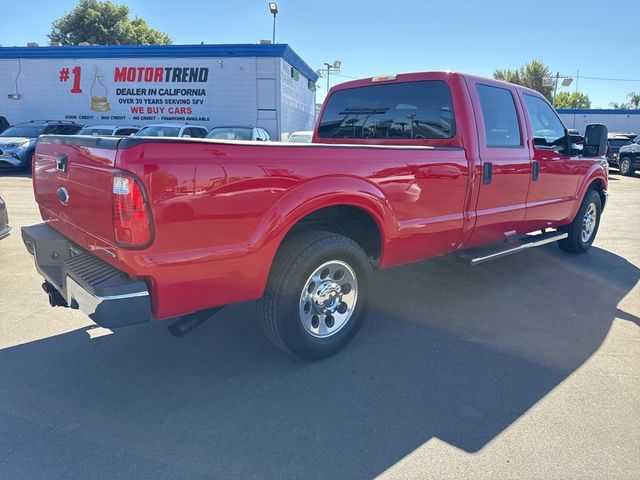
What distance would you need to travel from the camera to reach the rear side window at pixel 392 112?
13.4ft

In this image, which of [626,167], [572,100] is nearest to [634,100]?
[572,100]

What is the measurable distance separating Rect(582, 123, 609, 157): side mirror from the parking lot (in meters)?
2.13

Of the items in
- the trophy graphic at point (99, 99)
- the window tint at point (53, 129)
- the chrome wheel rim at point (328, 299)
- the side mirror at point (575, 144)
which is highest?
the trophy graphic at point (99, 99)

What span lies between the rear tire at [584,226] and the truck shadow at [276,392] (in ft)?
6.29

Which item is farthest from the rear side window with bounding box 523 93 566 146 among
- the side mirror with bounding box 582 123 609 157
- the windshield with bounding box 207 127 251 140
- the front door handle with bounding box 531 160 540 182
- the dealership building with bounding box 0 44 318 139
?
the dealership building with bounding box 0 44 318 139

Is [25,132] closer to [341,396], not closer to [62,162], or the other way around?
[62,162]

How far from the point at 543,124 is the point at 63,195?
472 centimetres

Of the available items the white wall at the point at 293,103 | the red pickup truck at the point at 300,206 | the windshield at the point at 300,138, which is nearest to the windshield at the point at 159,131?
the windshield at the point at 300,138

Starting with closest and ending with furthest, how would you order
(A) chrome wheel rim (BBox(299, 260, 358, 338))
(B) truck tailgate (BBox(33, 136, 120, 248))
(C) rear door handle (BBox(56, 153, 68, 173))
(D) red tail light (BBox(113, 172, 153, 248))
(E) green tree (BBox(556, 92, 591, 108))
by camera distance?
1. (D) red tail light (BBox(113, 172, 153, 248))
2. (B) truck tailgate (BBox(33, 136, 120, 248))
3. (C) rear door handle (BBox(56, 153, 68, 173))
4. (A) chrome wheel rim (BBox(299, 260, 358, 338))
5. (E) green tree (BBox(556, 92, 591, 108))

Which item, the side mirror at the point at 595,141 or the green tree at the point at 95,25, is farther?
the green tree at the point at 95,25

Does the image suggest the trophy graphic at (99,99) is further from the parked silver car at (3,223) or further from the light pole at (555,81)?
the light pole at (555,81)

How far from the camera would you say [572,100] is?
261ft

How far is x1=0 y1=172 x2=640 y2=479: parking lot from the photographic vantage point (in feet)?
7.48

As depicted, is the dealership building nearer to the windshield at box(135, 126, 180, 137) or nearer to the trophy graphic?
the trophy graphic
